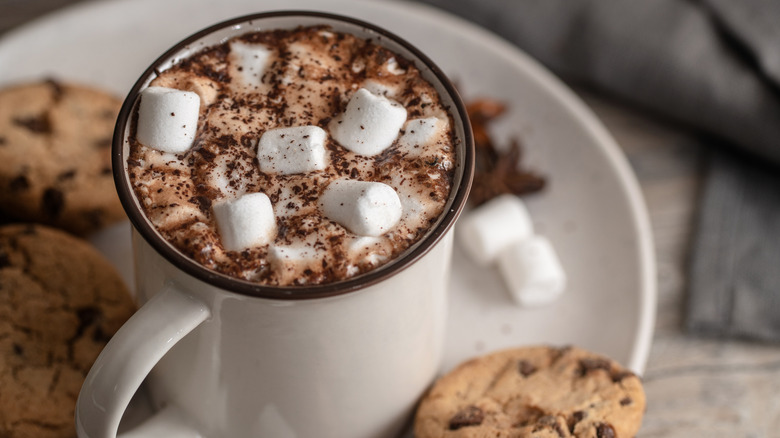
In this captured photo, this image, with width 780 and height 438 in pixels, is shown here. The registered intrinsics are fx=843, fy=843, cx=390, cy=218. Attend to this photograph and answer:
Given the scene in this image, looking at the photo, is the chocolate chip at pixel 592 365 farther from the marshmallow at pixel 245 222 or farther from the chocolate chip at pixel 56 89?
the chocolate chip at pixel 56 89

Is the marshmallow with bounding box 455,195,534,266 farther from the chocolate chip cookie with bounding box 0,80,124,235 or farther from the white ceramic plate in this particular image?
the chocolate chip cookie with bounding box 0,80,124,235

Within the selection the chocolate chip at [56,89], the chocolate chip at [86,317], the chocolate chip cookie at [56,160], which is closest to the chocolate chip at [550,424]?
the chocolate chip at [86,317]

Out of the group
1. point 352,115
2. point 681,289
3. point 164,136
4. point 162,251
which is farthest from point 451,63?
point 162,251

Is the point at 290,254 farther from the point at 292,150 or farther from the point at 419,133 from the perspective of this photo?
the point at 419,133

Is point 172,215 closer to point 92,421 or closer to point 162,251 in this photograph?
point 162,251

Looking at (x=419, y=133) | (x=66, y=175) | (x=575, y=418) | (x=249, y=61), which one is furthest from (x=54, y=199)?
(x=575, y=418)

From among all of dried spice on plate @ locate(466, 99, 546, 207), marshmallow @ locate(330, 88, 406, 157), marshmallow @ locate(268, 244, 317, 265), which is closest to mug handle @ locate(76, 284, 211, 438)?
marshmallow @ locate(268, 244, 317, 265)
